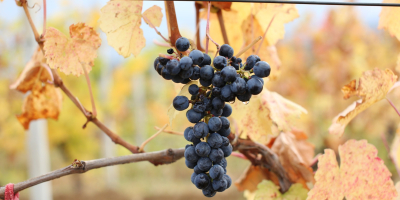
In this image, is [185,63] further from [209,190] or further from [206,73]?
[209,190]

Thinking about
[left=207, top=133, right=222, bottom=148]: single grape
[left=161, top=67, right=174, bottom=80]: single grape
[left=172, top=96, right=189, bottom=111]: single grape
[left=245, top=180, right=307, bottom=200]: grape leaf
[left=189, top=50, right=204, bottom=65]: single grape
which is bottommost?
[left=245, top=180, right=307, bottom=200]: grape leaf

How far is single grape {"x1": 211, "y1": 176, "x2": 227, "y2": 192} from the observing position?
41 centimetres

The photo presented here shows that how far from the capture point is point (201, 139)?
17.8 inches

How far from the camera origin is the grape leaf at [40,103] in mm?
773

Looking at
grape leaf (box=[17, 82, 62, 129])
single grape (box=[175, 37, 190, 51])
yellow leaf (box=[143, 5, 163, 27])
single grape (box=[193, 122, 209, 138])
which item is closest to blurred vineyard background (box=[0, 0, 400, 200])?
yellow leaf (box=[143, 5, 163, 27])

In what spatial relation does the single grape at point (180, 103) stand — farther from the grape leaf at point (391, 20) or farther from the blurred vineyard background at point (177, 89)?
the grape leaf at point (391, 20)

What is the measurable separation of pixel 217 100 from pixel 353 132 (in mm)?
3683

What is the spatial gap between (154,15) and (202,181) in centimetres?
30

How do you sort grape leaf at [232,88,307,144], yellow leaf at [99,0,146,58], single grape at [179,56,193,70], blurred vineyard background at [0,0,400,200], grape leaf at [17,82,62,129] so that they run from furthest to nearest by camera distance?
blurred vineyard background at [0,0,400,200]
grape leaf at [17,82,62,129]
grape leaf at [232,88,307,144]
yellow leaf at [99,0,146,58]
single grape at [179,56,193,70]

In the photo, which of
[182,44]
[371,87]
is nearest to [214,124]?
[182,44]

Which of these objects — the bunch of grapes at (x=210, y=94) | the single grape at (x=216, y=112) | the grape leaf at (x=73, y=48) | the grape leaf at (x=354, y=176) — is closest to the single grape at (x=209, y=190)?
the bunch of grapes at (x=210, y=94)

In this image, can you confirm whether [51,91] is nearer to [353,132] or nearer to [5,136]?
[353,132]

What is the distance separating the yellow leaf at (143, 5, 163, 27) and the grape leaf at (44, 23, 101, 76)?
0.11 metres

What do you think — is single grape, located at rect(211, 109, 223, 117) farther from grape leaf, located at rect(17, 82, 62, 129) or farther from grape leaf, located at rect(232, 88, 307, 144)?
grape leaf, located at rect(17, 82, 62, 129)
